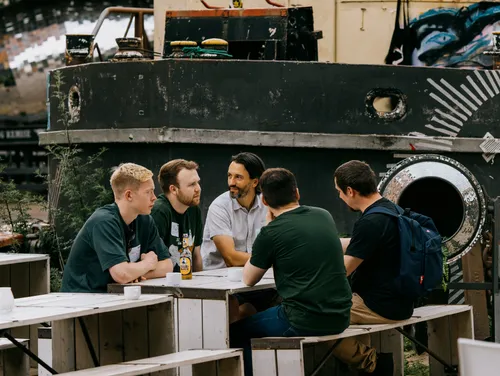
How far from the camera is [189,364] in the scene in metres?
5.16

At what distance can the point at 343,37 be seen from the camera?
1066 centimetres

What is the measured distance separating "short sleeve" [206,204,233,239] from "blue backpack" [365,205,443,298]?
139 cm

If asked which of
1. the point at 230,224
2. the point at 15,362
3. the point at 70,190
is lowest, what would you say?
the point at 15,362

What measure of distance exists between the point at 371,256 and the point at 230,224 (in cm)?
145

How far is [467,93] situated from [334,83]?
44.8 inches

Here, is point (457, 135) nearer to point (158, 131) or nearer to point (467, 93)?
point (467, 93)

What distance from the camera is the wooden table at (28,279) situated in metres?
7.23

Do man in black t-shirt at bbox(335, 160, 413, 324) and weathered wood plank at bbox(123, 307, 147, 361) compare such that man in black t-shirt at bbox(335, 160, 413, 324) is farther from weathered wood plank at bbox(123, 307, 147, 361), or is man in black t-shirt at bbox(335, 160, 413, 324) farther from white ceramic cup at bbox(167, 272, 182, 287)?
weathered wood plank at bbox(123, 307, 147, 361)

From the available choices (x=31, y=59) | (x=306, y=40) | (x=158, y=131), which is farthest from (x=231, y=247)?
(x=31, y=59)

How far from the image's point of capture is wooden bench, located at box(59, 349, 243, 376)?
4.98 meters

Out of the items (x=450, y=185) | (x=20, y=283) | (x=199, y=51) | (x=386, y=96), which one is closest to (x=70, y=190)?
(x=199, y=51)

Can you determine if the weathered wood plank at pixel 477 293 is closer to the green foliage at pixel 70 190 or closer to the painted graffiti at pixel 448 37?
the painted graffiti at pixel 448 37

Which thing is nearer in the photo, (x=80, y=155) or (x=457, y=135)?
(x=457, y=135)

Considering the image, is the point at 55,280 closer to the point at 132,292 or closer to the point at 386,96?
the point at 386,96
